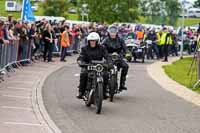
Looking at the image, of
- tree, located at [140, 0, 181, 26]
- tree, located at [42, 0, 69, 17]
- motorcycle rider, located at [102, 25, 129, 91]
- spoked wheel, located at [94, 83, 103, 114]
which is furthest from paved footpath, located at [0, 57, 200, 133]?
tree, located at [140, 0, 181, 26]

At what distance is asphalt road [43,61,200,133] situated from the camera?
39.1 ft

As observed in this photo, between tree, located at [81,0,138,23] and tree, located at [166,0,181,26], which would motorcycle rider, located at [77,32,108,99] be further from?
tree, located at [166,0,181,26]

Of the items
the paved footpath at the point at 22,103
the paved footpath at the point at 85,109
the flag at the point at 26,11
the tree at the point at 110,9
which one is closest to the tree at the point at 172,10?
the tree at the point at 110,9

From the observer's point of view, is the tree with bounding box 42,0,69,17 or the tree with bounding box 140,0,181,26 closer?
the tree with bounding box 42,0,69,17

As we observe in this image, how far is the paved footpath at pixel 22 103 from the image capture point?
11475 mm

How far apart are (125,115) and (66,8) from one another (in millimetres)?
61106

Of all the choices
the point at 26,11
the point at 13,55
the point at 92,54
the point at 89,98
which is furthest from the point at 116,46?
the point at 26,11

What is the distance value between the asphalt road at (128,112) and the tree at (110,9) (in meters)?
45.4

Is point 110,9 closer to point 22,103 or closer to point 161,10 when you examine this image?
point 161,10

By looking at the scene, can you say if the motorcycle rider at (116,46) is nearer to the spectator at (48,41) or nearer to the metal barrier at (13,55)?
the metal barrier at (13,55)

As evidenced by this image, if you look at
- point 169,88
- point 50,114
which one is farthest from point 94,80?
point 169,88

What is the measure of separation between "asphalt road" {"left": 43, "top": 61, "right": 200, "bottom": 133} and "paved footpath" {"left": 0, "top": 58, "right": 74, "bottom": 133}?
0.35m

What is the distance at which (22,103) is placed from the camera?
14625 mm

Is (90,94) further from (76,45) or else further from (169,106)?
(76,45)
